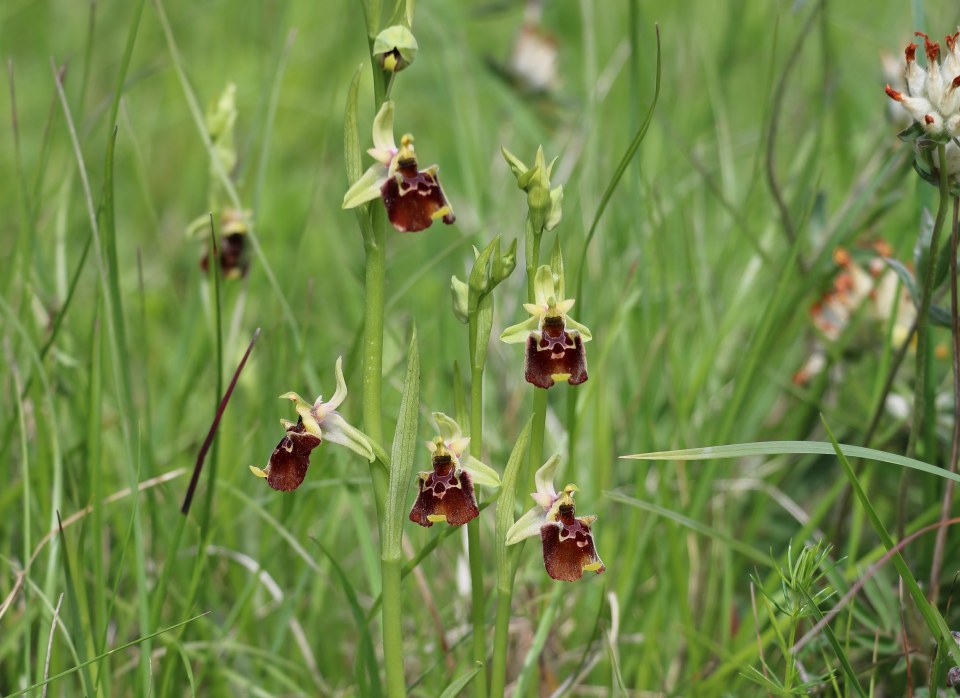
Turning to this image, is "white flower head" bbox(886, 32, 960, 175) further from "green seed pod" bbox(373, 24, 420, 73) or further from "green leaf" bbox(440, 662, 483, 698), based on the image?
"green leaf" bbox(440, 662, 483, 698)

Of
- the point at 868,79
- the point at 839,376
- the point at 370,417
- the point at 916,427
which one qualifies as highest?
the point at 868,79

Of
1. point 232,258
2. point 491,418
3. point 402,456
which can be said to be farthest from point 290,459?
point 491,418

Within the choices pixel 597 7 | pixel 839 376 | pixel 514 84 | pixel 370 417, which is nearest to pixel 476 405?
pixel 370 417

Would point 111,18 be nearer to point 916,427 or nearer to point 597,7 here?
point 597,7

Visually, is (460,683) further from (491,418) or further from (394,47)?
(491,418)

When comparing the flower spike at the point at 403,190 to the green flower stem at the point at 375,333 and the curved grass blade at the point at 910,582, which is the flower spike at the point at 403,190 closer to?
the green flower stem at the point at 375,333

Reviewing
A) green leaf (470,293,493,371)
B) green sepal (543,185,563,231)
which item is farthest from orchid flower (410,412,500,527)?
green sepal (543,185,563,231)
